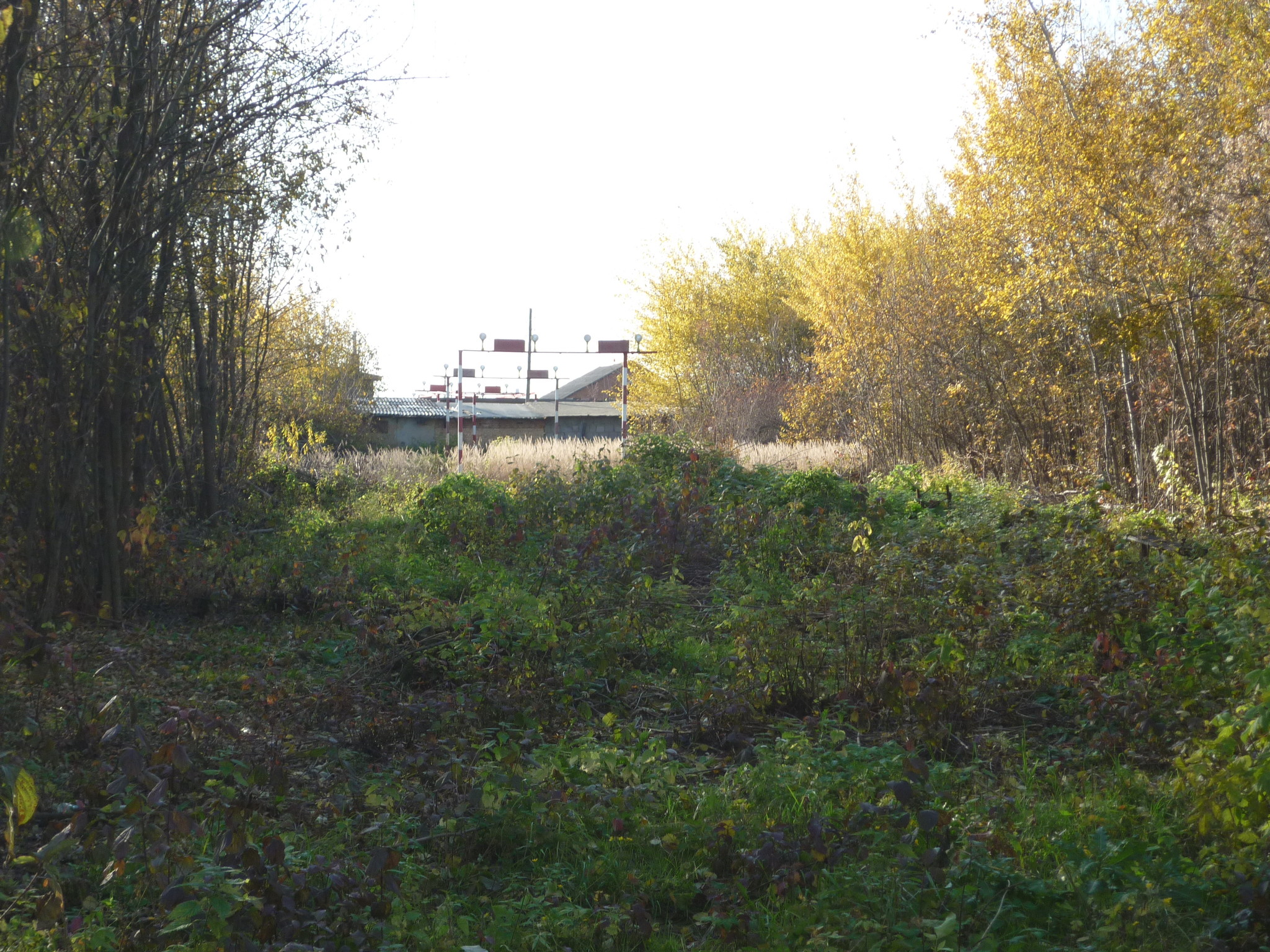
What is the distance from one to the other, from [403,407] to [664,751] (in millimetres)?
33838

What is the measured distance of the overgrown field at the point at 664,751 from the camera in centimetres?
246

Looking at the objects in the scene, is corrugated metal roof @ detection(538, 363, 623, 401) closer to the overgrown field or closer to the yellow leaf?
the overgrown field

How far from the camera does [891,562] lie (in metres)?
5.76

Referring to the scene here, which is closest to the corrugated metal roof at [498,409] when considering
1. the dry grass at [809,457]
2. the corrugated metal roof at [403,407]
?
the corrugated metal roof at [403,407]

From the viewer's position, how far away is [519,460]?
42.7 ft

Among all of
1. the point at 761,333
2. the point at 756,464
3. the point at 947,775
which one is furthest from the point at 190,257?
the point at 761,333

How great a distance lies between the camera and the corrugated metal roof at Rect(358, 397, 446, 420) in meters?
25.4

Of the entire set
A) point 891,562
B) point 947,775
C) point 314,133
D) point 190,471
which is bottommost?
point 947,775

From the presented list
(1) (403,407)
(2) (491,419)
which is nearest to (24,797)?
(2) (491,419)

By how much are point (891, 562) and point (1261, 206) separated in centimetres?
366

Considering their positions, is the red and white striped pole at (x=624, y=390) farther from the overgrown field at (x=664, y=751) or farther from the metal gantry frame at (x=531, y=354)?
the overgrown field at (x=664, y=751)

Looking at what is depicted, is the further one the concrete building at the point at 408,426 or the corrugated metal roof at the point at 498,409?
the corrugated metal roof at the point at 498,409

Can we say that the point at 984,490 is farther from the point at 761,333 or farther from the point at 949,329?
the point at 761,333

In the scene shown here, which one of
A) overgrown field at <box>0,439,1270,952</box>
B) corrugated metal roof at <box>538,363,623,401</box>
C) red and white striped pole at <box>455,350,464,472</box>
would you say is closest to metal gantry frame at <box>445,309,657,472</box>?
red and white striped pole at <box>455,350,464,472</box>
